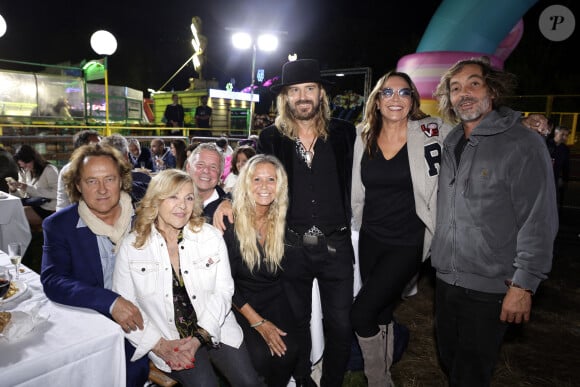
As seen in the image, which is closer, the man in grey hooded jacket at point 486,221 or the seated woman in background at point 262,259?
the man in grey hooded jacket at point 486,221

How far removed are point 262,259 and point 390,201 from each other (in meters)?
0.99

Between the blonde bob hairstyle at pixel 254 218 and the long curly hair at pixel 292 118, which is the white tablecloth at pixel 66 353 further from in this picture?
the long curly hair at pixel 292 118

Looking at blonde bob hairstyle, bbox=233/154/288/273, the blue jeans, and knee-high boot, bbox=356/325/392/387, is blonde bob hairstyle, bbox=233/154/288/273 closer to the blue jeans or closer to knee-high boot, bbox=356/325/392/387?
knee-high boot, bbox=356/325/392/387

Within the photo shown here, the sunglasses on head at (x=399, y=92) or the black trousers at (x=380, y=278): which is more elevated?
the sunglasses on head at (x=399, y=92)

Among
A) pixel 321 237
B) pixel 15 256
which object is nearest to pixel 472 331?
pixel 321 237

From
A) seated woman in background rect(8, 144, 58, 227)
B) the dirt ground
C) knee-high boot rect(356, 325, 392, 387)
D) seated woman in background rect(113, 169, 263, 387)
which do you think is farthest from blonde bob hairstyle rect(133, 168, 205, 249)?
seated woman in background rect(8, 144, 58, 227)

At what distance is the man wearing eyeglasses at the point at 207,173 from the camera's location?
322cm

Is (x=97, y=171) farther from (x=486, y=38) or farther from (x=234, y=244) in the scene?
(x=486, y=38)

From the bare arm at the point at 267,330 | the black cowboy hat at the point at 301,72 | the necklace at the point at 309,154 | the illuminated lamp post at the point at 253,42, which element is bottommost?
the bare arm at the point at 267,330

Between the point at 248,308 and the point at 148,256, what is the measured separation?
0.80 metres

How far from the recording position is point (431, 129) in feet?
8.16

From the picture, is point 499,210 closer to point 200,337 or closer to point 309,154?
point 309,154

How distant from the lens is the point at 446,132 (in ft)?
8.24

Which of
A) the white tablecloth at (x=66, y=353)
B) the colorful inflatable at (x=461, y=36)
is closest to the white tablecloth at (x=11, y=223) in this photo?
the white tablecloth at (x=66, y=353)
